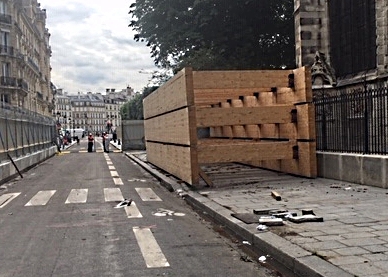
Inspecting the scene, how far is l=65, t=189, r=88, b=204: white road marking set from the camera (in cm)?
1208

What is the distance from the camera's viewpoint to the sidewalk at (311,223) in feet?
18.4

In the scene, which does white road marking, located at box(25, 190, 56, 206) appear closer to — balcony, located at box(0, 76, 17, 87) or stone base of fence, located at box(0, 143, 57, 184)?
stone base of fence, located at box(0, 143, 57, 184)

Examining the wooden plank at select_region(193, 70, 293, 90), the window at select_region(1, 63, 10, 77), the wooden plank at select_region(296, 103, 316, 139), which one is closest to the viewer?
the wooden plank at select_region(193, 70, 293, 90)

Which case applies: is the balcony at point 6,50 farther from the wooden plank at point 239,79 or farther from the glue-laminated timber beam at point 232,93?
the wooden plank at point 239,79

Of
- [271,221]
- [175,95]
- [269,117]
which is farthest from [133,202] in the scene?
[269,117]

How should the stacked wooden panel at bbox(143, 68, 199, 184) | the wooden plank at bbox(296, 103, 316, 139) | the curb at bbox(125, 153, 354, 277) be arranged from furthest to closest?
the wooden plank at bbox(296, 103, 316, 139), the stacked wooden panel at bbox(143, 68, 199, 184), the curb at bbox(125, 153, 354, 277)

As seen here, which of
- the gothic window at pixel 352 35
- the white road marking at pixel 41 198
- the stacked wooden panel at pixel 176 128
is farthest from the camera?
the gothic window at pixel 352 35

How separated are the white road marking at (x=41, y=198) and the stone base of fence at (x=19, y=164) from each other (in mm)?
3596

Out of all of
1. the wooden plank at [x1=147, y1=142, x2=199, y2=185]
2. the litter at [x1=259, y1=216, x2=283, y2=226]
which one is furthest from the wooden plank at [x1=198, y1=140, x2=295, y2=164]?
the litter at [x1=259, y1=216, x2=283, y2=226]

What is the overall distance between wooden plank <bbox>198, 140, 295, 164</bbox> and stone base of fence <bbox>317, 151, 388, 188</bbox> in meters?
0.99

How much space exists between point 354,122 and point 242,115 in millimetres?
3063

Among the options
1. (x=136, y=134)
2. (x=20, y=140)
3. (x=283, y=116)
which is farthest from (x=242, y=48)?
(x=136, y=134)

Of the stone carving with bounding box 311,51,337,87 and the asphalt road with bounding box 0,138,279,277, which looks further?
the stone carving with bounding box 311,51,337,87

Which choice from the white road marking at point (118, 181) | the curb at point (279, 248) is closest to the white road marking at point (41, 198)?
the white road marking at point (118, 181)
